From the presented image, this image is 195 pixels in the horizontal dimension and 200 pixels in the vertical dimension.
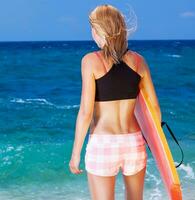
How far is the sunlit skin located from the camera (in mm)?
2766

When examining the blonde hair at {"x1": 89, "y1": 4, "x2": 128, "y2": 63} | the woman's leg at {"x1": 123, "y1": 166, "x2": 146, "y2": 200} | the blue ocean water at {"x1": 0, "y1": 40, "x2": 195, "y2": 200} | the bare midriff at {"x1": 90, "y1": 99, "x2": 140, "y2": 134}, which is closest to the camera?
the blonde hair at {"x1": 89, "y1": 4, "x2": 128, "y2": 63}

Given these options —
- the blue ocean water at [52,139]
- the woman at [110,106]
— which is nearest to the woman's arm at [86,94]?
the woman at [110,106]

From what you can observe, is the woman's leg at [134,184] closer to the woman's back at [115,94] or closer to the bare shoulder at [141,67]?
the woman's back at [115,94]

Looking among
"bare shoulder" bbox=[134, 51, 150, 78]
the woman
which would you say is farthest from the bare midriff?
"bare shoulder" bbox=[134, 51, 150, 78]

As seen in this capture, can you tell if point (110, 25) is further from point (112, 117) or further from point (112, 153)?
point (112, 153)

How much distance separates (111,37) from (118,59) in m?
0.11

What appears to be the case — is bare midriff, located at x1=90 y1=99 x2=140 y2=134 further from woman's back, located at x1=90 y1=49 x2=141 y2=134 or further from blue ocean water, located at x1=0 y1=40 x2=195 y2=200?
blue ocean water, located at x1=0 y1=40 x2=195 y2=200

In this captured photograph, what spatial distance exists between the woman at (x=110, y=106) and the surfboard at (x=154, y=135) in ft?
0.14

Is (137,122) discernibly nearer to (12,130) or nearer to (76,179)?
(76,179)

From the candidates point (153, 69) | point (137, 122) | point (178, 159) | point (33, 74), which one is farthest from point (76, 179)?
point (153, 69)

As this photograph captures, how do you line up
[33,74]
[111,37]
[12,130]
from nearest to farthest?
[111,37] < [12,130] < [33,74]

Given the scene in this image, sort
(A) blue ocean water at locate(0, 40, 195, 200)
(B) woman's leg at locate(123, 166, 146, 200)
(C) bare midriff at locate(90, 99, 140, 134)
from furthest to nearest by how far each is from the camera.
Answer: (A) blue ocean water at locate(0, 40, 195, 200), (B) woman's leg at locate(123, 166, 146, 200), (C) bare midriff at locate(90, 99, 140, 134)

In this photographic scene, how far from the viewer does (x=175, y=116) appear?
1297cm

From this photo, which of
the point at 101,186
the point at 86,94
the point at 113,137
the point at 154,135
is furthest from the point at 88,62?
the point at 101,186
